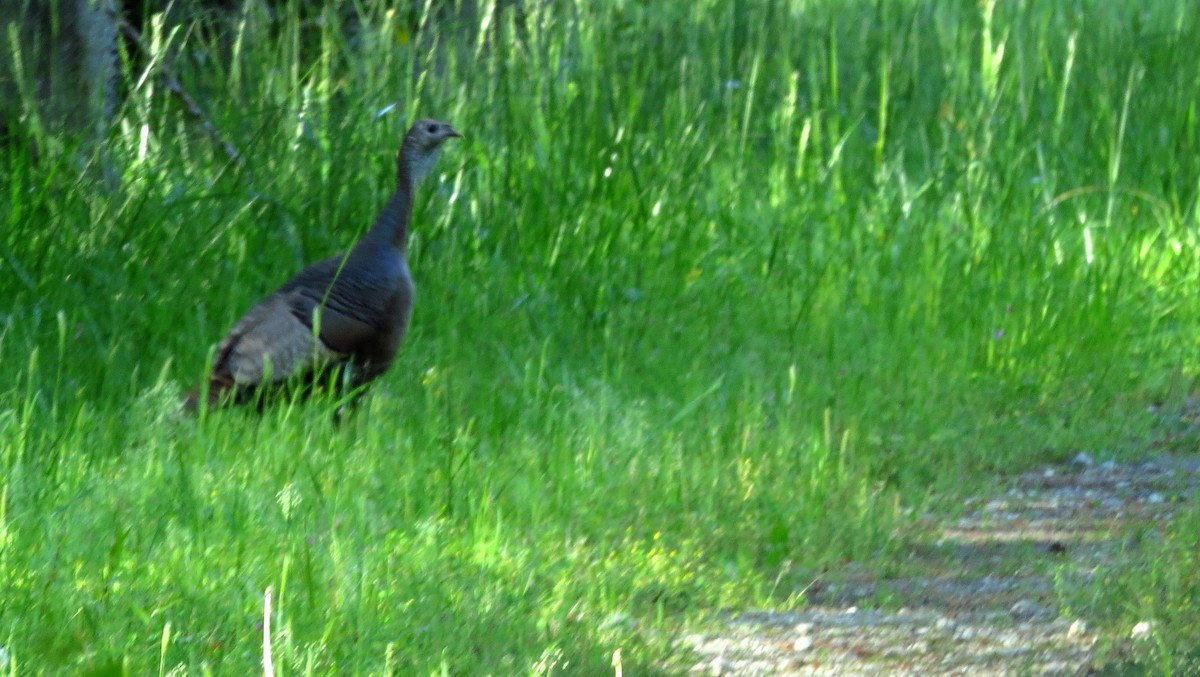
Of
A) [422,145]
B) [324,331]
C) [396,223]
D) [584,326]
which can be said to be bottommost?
[584,326]

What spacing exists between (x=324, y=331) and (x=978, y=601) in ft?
6.66

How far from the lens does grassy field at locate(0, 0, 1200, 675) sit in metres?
3.57

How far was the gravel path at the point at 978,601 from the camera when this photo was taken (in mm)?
3424

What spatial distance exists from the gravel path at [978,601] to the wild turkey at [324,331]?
5.19ft

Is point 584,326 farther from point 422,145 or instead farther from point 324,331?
point 324,331

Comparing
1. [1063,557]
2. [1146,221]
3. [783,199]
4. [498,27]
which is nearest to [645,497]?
[1063,557]

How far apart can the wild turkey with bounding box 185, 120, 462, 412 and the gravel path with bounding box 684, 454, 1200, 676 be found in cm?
158

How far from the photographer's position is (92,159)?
551 cm

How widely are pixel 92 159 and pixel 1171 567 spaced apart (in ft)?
11.6

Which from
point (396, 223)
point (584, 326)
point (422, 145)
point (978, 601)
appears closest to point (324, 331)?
point (396, 223)

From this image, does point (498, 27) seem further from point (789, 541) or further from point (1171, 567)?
point (1171, 567)

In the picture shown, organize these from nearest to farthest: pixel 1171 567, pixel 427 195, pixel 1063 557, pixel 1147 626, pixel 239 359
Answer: pixel 1147 626 → pixel 1171 567 → pixel 1063 557 → pixel 239 359 → pixel 427 195

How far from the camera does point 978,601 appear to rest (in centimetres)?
387

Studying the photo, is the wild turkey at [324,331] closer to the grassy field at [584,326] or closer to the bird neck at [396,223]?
the bird neck at [396,223]
